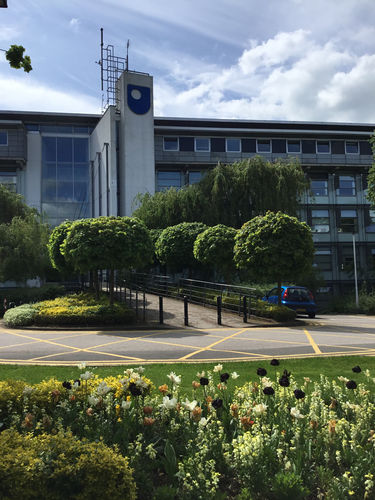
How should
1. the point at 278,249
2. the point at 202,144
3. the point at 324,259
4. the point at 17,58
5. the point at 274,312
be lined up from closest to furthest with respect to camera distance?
1. the point at 17,58
2. the point at 274,312
3. the point at 278,249
4. the point at 202,144
5. the point at 324,259

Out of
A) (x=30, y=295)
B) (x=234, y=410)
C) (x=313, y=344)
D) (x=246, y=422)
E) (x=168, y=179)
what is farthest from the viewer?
(x=168, y=179)

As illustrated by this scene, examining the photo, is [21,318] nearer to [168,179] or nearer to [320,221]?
[168,179]

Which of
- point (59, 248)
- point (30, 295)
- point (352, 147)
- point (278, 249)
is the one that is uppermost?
point (352, 147)

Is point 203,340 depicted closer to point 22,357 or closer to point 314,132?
point 22,357

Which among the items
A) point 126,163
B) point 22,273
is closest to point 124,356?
point 22,273

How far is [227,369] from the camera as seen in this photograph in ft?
26.3

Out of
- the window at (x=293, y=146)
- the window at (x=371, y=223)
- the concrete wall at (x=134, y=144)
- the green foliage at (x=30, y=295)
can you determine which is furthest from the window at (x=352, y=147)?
the green foliage at (x=30, y=295)

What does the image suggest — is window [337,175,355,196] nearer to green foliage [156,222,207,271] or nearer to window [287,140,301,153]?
window [287,140,301,153]

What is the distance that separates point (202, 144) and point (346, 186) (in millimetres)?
14850

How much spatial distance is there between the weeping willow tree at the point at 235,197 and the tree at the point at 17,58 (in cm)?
2529

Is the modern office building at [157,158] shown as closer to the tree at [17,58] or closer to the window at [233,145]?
the window at [233,145]

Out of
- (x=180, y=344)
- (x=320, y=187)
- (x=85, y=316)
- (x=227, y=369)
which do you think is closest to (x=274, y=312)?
(x=180, y=344)

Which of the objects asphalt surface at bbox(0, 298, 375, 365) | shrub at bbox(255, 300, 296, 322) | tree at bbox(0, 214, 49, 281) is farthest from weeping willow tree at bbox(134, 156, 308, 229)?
asphalt surface at bbox(0, 298, 375, 365)

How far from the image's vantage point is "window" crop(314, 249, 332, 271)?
44469 mm
